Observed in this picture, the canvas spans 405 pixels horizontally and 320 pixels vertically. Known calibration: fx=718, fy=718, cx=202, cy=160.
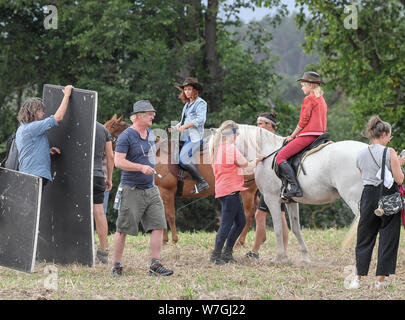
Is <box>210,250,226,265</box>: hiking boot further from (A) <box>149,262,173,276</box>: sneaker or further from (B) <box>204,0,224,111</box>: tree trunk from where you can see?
(B) <box>204,0,224,111</box>: tree trunk

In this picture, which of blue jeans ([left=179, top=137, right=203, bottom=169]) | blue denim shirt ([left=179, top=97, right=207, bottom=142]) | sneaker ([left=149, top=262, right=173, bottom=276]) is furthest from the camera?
blue jeans ([left=179, top=137, right=203, bottom=169])

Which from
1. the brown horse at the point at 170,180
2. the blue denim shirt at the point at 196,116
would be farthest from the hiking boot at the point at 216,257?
the blue denim shirt at the point at 196,116

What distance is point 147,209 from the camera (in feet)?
26.6

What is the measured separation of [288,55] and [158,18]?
65.9 m

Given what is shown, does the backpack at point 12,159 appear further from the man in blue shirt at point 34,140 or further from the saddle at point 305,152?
the saddle at point 305,152

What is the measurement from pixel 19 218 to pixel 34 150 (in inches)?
32.8

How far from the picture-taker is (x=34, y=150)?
27.8 feet

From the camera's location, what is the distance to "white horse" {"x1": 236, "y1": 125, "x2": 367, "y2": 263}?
8711 millimetres

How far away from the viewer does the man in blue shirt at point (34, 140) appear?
27.6 ft

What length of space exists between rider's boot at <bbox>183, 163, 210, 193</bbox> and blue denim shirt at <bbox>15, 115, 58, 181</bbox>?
3169mm

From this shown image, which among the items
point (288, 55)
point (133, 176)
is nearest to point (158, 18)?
point (133, 176)

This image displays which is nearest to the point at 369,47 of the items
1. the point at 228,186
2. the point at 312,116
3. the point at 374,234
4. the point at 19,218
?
the point at 312,116

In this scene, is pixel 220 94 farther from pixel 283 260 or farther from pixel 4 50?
pixel 283 260

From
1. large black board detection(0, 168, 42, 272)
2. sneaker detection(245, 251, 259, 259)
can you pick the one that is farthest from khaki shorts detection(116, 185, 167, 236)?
sneaker detection(245, 251, 259, 259)
